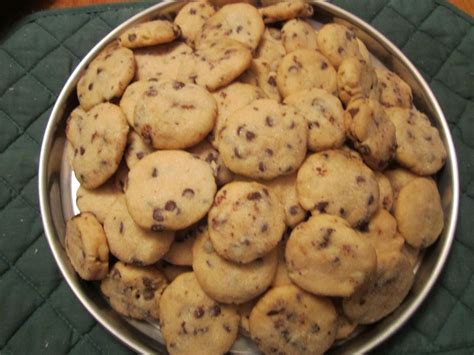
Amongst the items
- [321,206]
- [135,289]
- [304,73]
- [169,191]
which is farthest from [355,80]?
[135,289]

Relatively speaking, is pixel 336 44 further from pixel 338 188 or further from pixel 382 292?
pixel 382 292

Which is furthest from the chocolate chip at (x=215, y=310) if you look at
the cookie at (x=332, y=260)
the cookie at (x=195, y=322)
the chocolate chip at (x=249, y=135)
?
the chocolate chip at (x=249, y=135)

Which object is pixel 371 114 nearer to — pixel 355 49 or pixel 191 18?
pixel 355 49

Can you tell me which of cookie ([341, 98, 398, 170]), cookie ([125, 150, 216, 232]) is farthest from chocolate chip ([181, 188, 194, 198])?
cookie ([341, 98, 398, 170])

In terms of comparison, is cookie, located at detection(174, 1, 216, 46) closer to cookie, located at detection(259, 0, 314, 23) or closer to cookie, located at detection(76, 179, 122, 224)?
cookie, located at detection(259, 0, 314, 23)

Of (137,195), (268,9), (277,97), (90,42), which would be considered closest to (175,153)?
(137,195)

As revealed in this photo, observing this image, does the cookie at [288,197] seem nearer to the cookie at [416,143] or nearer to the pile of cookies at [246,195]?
the pile of cookies at [246,195]
